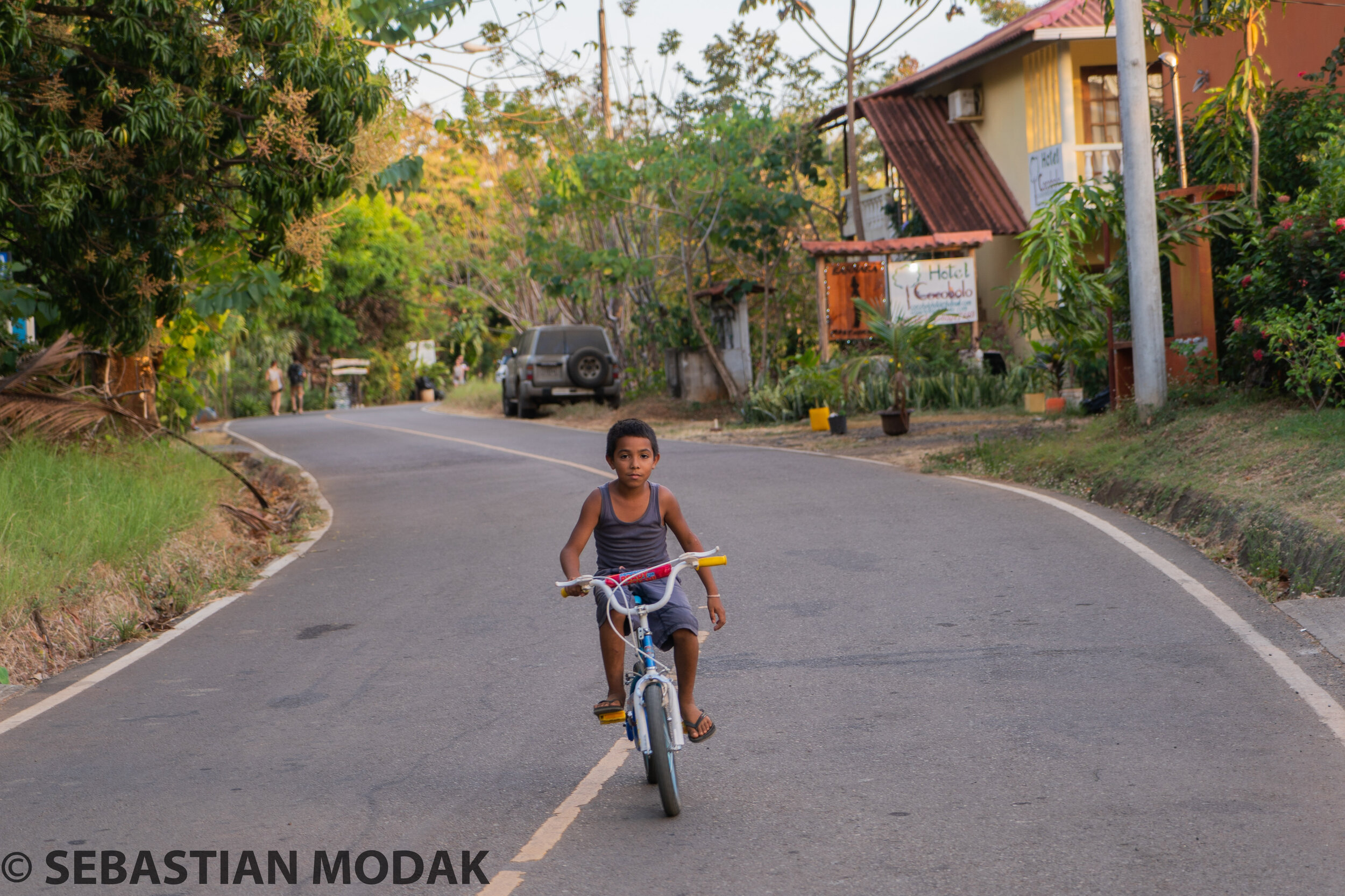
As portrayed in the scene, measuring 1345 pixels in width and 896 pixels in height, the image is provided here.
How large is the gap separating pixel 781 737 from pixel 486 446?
1819 cm

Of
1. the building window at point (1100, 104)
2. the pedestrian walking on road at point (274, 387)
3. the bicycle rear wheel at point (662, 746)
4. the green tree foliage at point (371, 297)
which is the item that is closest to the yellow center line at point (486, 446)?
the pedestrian walking on road at point (274, 387)

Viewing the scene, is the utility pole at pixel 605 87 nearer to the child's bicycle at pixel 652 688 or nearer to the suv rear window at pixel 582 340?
the suv rear window at pixel 582 340

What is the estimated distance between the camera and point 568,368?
3186 cm

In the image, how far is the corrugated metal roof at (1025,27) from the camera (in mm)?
25781

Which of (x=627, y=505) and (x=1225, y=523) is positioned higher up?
(x=627, y=505)

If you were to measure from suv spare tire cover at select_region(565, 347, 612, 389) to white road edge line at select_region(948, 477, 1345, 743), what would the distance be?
20307 millimetres

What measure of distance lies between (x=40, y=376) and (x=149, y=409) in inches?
155

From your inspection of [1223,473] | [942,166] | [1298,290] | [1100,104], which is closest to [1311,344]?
[1298,290]

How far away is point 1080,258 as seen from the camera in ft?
53.8

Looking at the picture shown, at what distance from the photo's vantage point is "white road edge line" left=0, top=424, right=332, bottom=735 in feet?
23.8

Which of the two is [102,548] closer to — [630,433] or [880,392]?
[630,433]

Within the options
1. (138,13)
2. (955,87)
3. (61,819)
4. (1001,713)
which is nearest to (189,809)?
(61,819)

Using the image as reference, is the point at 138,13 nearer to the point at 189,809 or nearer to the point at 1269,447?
the point at 189,809

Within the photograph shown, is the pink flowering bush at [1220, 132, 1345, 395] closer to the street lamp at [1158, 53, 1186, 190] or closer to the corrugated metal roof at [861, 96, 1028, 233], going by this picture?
the street lamp at [1158, 53, 1186, 190]
